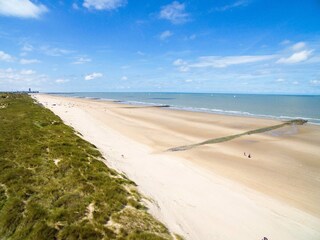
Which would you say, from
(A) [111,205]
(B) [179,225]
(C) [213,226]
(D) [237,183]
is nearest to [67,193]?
(A) [111,205]

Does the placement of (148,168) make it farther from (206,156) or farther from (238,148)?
(238,148)

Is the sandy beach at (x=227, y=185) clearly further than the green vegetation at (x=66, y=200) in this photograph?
Yes

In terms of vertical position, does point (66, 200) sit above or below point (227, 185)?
above

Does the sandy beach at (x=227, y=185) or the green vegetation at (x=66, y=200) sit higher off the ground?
the green vegetation at (x=66, y=200)

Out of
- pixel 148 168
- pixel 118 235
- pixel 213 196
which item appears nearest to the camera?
pixel 118 235

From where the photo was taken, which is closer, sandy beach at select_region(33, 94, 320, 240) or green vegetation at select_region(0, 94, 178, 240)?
green vegetation at select_region(0, 94, 178, 240)

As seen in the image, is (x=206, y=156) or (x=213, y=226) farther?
(x=206, y=156)

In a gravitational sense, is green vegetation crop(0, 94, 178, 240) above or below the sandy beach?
above

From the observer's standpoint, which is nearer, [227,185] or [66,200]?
[66,200]
